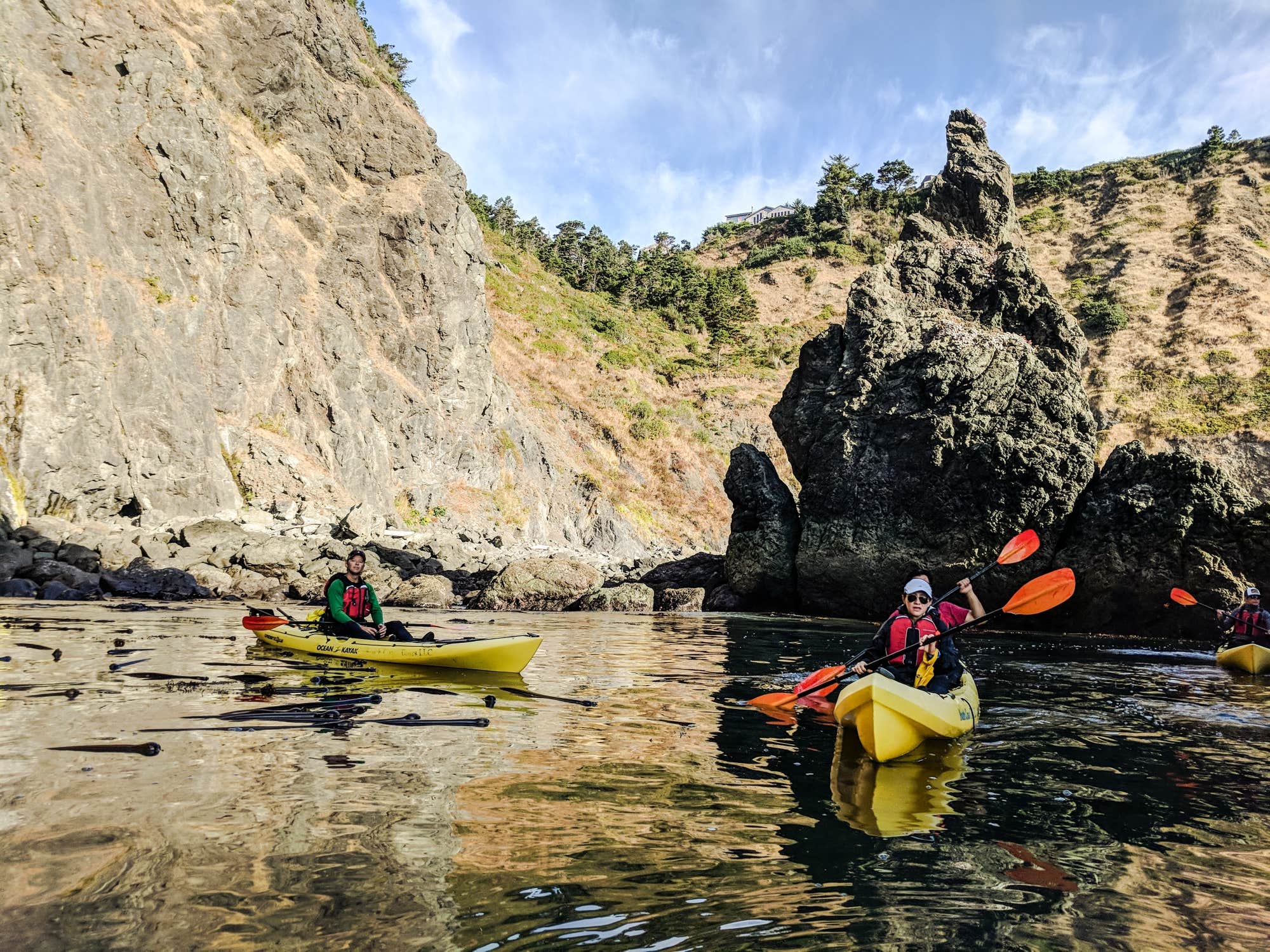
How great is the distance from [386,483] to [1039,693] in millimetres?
28157

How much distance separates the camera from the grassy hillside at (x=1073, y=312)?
4638 centimetres

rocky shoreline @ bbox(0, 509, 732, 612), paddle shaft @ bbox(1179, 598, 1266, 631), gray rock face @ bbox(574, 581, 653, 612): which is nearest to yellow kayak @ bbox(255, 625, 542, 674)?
rocky shoreline @ bbox(0, 509, 732, 612)

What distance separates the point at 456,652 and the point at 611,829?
588 centimetres

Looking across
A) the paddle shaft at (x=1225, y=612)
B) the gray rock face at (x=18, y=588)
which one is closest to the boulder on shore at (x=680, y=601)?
the paddle shaft at (x=1225, y=612)

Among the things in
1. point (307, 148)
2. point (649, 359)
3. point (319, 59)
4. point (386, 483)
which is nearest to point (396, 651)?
point (386, 483)

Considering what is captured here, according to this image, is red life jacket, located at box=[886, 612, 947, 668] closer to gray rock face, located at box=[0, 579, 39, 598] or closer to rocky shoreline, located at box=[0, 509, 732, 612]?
rocky shoreline, located at box=[0, 509, 732, 612]

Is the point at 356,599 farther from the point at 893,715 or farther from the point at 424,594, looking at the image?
the point at 424,594

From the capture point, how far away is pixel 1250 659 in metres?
11.7

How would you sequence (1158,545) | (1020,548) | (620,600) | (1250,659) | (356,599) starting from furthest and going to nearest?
1. (620,600)
2. (1158,545)
3. (1250,659)
4. (356,599)
5. (1020,548)

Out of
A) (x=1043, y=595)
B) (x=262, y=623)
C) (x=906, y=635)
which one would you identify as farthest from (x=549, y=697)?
(x=262, y=623)

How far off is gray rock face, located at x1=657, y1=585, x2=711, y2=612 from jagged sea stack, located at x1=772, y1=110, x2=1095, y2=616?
10.2 feet

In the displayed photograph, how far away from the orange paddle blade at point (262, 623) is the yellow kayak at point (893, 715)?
8.14 m

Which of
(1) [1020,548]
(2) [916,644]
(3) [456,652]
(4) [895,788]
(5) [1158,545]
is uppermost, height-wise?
(5) [1158,545]

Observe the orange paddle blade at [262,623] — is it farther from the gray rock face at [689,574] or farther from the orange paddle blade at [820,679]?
the gray rock face at [689,574]
